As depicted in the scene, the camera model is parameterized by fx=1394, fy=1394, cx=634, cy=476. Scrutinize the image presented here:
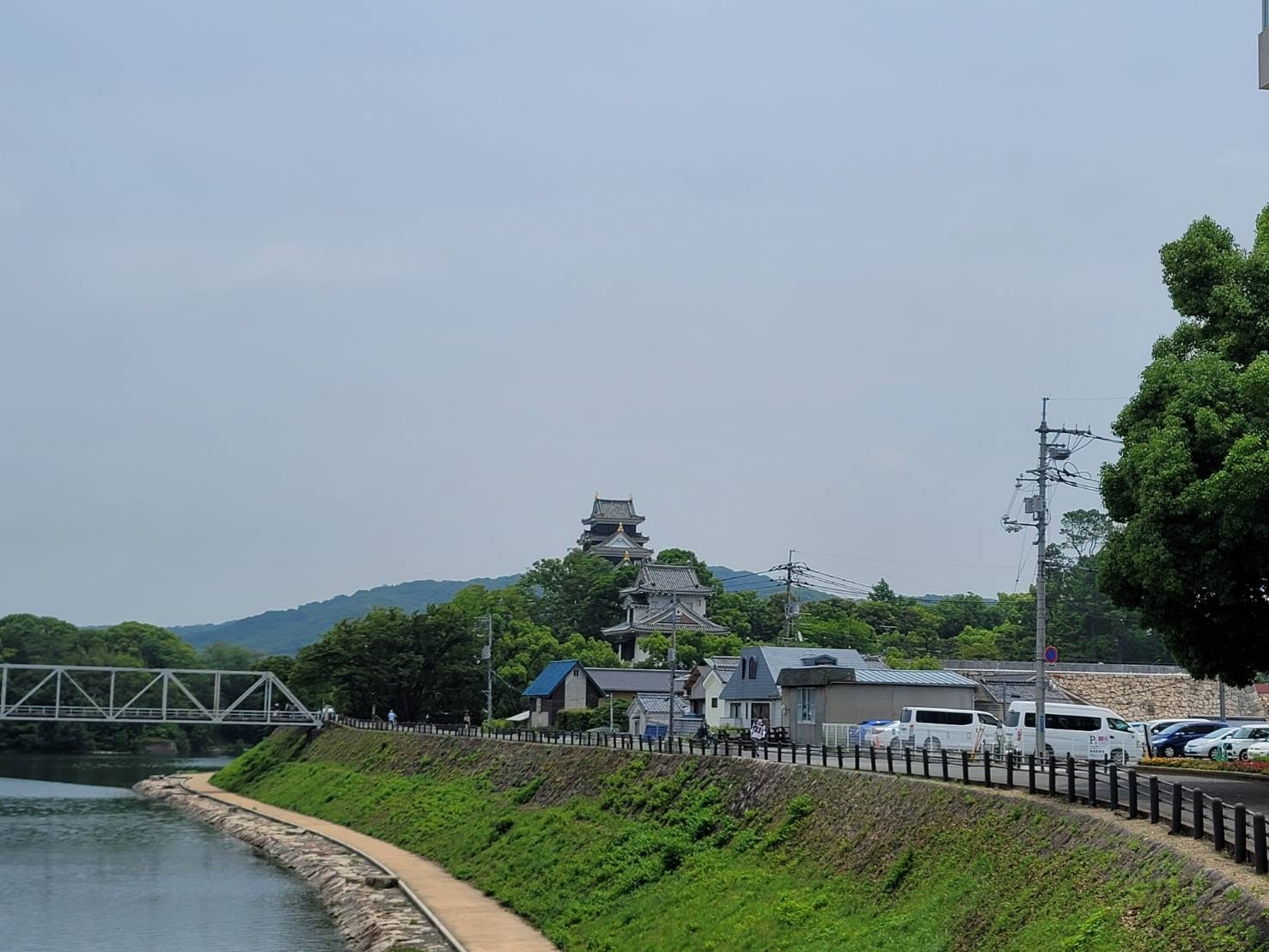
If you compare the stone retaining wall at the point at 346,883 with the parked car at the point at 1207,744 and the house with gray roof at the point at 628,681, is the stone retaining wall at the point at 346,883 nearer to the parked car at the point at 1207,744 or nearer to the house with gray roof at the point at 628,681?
the parked car at the point at 1207,744

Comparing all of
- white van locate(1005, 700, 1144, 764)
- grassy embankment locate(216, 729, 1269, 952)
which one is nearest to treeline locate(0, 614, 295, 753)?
grassy embankment locate(216, 729, 1269, 952)

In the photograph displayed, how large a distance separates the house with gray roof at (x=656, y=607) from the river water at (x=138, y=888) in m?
49.5

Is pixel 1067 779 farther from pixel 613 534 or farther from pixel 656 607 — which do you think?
pixel 613 534

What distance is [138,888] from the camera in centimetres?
4606

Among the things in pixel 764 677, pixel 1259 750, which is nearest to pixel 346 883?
pixel 764 677

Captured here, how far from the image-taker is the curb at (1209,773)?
3216 centimetres

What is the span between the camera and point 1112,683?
3036 inches

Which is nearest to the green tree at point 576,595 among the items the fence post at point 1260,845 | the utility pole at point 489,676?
the utility pole at point 489,676

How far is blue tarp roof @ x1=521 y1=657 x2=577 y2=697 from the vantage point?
8856 cm

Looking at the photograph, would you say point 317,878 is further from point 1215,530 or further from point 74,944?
point 1215,530

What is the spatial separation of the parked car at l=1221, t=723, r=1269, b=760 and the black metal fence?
617cm

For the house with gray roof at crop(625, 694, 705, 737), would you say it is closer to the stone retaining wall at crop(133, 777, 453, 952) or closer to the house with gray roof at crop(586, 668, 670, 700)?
the house with gray roof at crop(586, 668, 670, 700)

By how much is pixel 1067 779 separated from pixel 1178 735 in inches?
1027

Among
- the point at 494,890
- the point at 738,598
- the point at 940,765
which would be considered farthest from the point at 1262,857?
the point at 738,598
